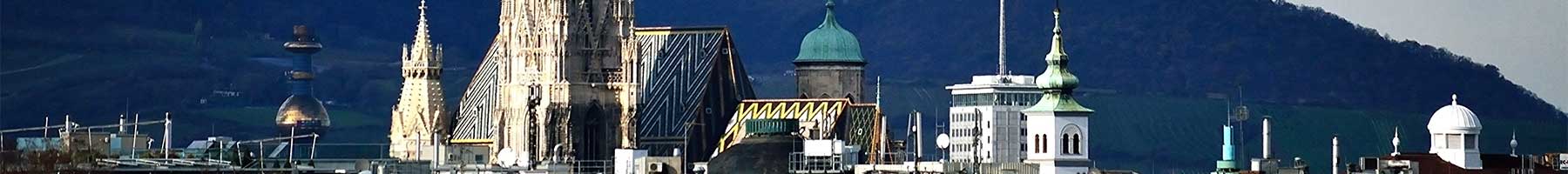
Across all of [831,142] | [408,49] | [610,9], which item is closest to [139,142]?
[831,142]

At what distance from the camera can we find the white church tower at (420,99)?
178500mm

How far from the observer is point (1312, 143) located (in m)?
184

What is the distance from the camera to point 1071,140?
152 metres

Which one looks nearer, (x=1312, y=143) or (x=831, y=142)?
(x=831, y=142)

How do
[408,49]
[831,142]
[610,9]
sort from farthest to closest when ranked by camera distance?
[408,49], [610,9], [831,142]

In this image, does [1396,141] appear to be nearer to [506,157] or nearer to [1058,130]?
[1058,130]

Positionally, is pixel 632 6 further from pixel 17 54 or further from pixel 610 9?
pixel 17 54

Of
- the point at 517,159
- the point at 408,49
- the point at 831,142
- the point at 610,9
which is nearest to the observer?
the point at 831,142

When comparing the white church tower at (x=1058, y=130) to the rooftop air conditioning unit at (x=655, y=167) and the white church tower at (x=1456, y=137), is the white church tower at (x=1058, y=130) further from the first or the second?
the rooftop air conditioning unit at (x=655, y=167)

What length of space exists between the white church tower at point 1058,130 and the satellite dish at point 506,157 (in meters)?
10.1

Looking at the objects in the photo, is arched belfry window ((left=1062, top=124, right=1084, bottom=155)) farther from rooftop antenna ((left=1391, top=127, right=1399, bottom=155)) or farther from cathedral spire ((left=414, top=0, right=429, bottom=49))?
cathedral spire ((left=414, top=0, right=429, bottom=49))

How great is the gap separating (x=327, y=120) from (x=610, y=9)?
887 inches

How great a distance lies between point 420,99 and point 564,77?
6493 mm

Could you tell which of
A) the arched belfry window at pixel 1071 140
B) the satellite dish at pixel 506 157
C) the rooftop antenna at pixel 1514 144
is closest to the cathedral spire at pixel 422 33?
the satellite dish at pixel 506 157
